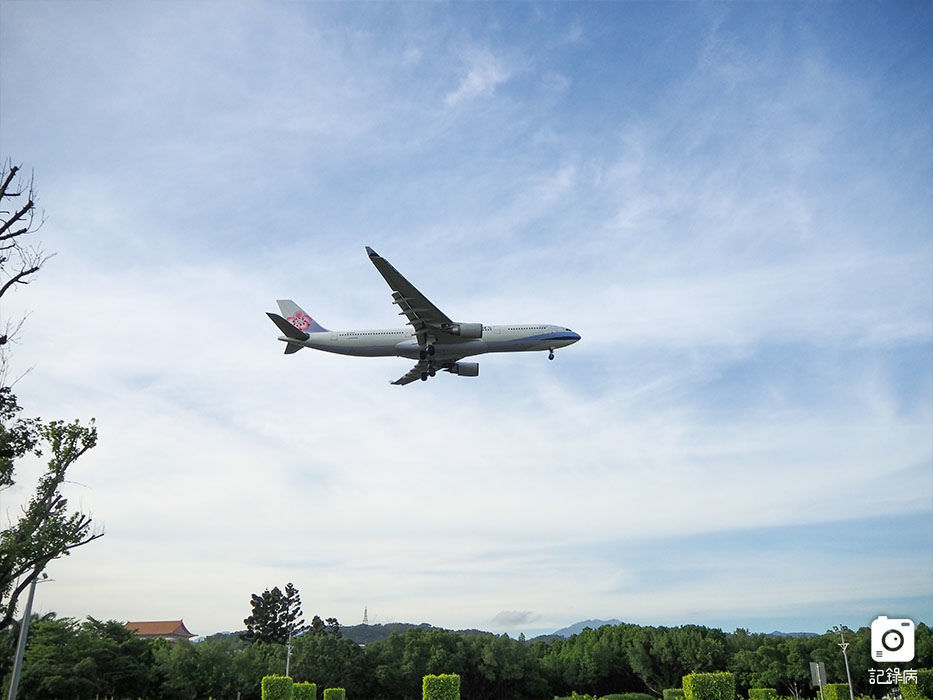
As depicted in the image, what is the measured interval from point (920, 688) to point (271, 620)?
104 metres

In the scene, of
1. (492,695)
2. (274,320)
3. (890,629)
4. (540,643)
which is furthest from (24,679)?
(540,643)

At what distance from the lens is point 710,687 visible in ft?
140

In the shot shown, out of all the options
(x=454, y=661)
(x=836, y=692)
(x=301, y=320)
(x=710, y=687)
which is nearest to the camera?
(x=710, y=687)

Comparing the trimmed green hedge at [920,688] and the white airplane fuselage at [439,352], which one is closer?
the white airplane fuselage at [439,352]

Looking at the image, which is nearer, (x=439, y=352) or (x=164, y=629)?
(x=439, y=352)

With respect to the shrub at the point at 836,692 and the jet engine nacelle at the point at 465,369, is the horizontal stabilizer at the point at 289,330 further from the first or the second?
the shrub at the point at 836,692

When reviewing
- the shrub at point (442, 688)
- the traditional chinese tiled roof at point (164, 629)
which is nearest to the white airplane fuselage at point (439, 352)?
the shrub at point (442, 688)

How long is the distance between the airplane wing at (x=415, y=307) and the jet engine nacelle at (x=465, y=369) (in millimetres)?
4680

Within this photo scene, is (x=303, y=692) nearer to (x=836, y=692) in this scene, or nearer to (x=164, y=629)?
(x=836, y=692)

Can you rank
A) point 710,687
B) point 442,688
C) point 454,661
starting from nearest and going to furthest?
point 442,688, point 710,687, point 454,661

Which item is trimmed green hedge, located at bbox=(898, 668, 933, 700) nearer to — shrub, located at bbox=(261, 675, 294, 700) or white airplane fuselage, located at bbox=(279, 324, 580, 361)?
white airplane fuselage, located at bbox=(279, 324, 580, 361)

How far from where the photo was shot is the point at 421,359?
47.1 meters

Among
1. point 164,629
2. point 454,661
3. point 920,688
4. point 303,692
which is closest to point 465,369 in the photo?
point 303,692

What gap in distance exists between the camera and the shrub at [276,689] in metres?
46.1
